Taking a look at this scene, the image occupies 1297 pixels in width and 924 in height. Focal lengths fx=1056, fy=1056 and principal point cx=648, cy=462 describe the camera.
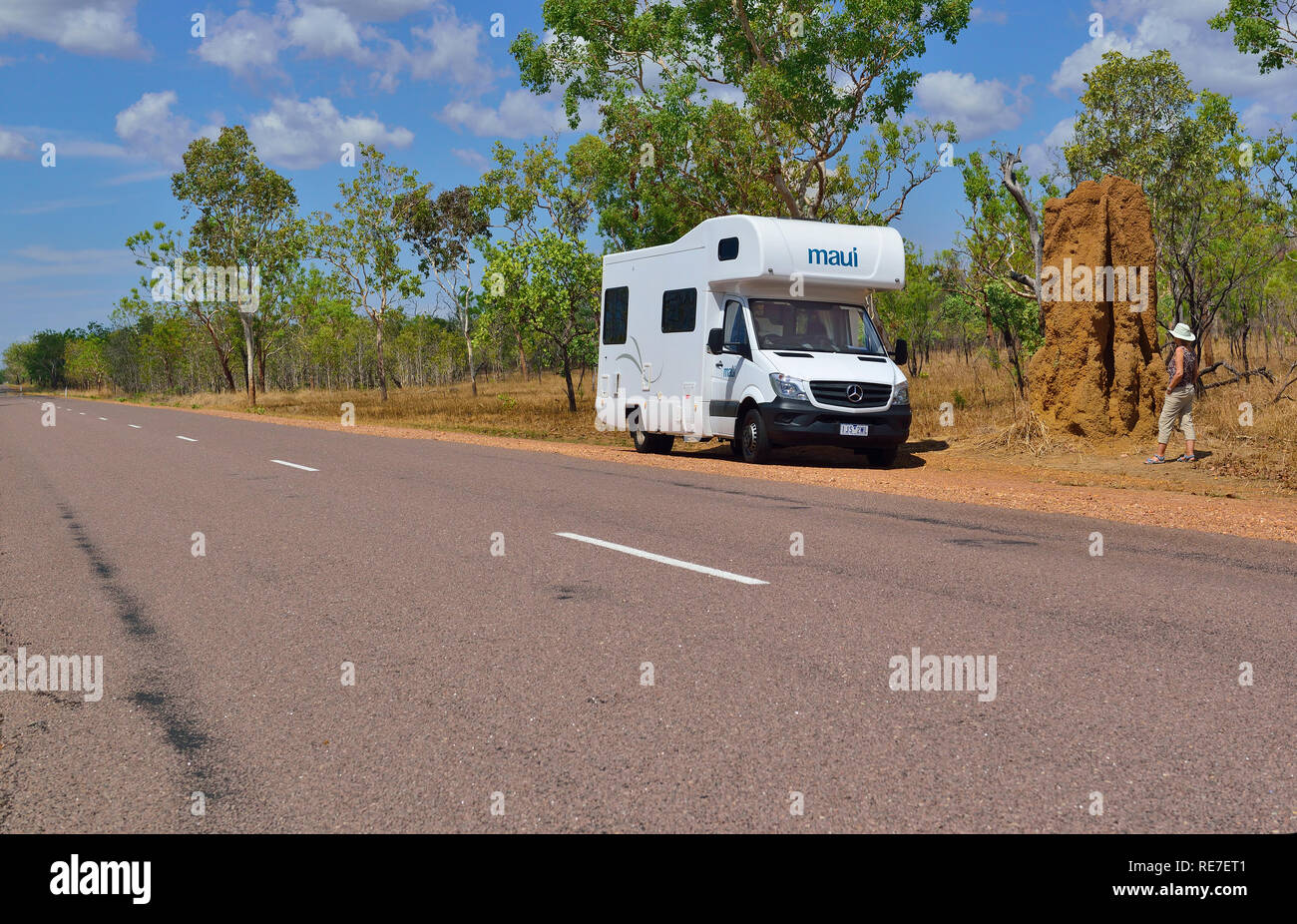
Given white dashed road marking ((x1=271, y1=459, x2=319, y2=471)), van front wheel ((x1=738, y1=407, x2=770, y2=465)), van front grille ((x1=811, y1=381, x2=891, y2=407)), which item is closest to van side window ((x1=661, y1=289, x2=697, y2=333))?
van front wheel ((x1=738, y1=407, x2=770, y2=465))

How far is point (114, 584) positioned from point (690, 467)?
9297mm

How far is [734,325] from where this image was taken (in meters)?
15.6

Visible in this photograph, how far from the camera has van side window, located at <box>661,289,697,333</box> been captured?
16.2 metres

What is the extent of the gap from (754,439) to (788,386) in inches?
44.0

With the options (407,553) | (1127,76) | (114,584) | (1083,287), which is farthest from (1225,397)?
(114,584)

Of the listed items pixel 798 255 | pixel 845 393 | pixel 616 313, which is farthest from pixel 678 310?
pixel 845 393

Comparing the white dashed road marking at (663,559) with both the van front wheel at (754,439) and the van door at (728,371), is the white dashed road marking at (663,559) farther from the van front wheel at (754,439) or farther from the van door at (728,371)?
the van door at (728,371)

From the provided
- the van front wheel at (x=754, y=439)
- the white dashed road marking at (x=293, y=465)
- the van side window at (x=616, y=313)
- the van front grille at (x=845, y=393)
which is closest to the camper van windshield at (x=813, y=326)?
the van front grille at (x=845, y=393)

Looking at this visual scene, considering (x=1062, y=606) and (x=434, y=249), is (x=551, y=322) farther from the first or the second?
(x=1062, y=606)

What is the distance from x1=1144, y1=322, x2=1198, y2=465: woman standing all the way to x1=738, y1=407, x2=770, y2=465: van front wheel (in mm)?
5198

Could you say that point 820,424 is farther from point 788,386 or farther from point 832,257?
point 832,257

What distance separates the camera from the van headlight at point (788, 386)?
14641 millimetres

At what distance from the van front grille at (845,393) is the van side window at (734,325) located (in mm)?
1430

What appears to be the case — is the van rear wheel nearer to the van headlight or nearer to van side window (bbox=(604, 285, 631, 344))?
van side window (bbox=(604, 285, 631, 344))
